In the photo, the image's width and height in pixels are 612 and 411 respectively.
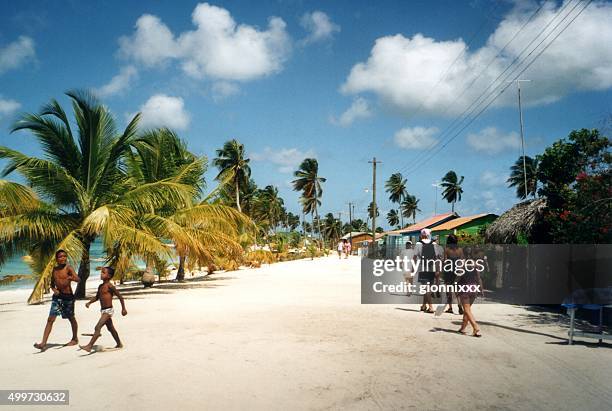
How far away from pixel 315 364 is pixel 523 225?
365 inches

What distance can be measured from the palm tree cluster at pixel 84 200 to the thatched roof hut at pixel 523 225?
32.2ft

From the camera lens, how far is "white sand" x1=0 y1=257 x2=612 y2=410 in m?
4.51

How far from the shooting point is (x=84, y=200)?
13219mm

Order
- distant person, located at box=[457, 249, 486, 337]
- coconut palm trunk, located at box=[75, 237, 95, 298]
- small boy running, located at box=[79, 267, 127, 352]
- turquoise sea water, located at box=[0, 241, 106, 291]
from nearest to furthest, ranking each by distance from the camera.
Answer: small boy running, located at box=[79, 267, 127, 352] → distant person, located at box=[457, 249, 486, 337] → turquoise sea water, located at box=[0, 241, 106, 291] → coconut palm trunk, located at box=[75, 237, 95, 298]

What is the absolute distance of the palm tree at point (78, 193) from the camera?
1210 cm

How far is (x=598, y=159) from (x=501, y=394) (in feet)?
22.3

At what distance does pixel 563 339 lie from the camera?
7238mm

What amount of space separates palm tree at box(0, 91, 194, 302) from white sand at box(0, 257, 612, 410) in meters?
3.06

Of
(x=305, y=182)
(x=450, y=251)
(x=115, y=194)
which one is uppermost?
(x=305, y=182)

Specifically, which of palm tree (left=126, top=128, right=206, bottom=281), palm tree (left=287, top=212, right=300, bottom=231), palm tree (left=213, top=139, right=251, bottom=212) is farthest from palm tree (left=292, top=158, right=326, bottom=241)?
palm tree (left=287, top=212, right=300, bottom=231)

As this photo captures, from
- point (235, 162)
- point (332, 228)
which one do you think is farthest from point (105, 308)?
point (332, 228)

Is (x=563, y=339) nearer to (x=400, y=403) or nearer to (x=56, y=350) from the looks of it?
(x=400, y=403)

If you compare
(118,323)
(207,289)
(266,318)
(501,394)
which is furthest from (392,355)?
(207,289)

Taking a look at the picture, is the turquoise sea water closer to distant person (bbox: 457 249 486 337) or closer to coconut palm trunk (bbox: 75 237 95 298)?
coconut palm trunk (bbox: 75 237 95 298)
